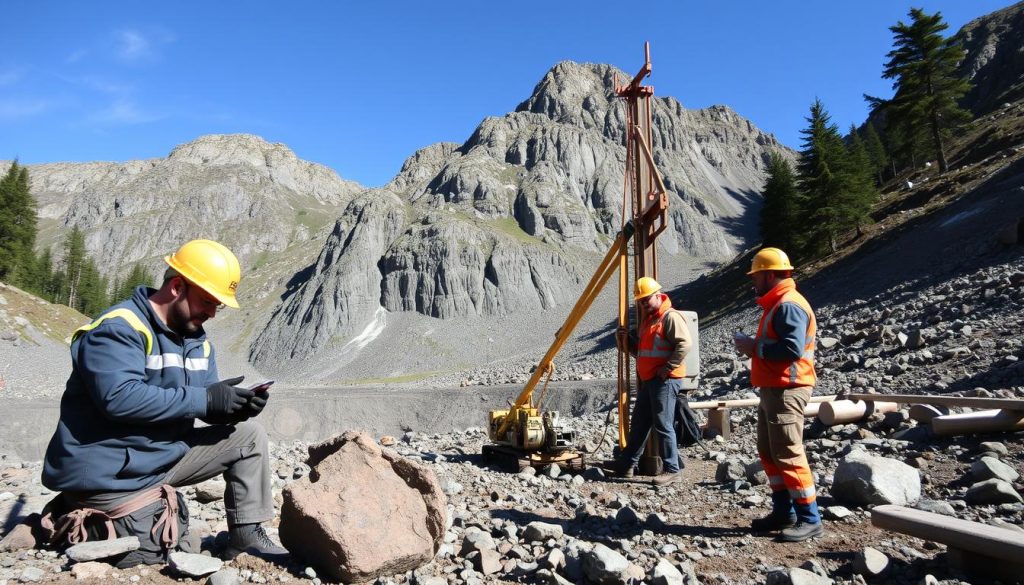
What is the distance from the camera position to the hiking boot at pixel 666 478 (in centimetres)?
706

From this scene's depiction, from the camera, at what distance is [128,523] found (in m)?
3.57

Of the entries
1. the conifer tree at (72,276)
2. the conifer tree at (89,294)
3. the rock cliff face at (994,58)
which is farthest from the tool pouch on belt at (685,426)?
the conifer tree at (72,276)

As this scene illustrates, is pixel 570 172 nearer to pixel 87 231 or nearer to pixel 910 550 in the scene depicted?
pixel 910 550

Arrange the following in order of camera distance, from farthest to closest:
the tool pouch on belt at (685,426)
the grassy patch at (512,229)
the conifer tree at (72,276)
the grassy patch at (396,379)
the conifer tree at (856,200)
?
the grassy patch at (512,229) → the conifer tree at (72,276) → the grassy patch at (396,379) → the conifer tree at (856,200) → the tool pouch on belt at (685,426)

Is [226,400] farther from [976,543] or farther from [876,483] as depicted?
[876,483]

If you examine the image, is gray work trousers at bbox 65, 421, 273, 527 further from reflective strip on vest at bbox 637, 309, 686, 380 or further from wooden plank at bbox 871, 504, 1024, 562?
reflective strip on vest at bbox 637, 309, 686, 380

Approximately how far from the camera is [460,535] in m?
5.00

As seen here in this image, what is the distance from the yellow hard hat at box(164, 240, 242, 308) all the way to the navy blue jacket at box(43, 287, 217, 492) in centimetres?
33

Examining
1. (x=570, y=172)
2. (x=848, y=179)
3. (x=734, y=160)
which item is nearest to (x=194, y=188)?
(x=570, y=172)

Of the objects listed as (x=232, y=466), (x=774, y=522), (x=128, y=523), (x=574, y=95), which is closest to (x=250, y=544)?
(x=232, y=466)

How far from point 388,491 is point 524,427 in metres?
4.58

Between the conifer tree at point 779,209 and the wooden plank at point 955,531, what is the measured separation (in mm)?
41542

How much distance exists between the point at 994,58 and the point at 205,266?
130223mm

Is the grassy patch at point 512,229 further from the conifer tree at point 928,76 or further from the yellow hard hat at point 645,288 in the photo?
the yellow hard hat at point 645,288
